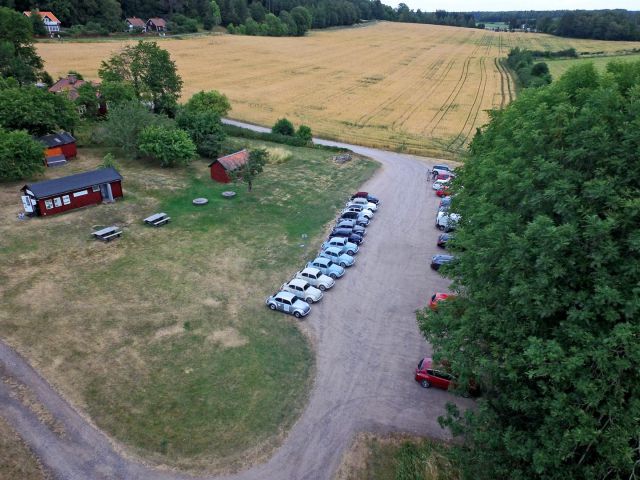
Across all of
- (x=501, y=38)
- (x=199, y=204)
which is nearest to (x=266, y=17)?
(x=501, y=38)

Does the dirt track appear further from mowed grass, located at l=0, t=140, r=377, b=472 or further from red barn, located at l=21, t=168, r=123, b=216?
red barn, located at l=21, t=168, r=123, b=216

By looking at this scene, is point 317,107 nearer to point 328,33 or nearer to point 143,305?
point 143,305

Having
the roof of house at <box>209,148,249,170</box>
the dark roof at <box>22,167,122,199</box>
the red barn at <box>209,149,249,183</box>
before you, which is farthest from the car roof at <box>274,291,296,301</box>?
the dark roof at <box>22,167,122,199</box>

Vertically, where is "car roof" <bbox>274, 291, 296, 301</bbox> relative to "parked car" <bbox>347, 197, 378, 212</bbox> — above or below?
below

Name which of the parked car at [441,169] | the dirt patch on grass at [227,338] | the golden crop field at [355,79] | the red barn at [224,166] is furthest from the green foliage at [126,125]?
the dirt patch on grass at [227,338]

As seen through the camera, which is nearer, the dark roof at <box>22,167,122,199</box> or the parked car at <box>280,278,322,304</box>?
the parked car at <box>280,278,322,304</box>

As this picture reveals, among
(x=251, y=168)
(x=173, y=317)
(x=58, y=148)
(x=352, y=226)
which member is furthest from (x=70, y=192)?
(x=352, y=226)

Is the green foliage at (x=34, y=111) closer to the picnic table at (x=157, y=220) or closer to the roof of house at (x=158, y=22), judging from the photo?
the picnic table at (x=157, y=220)
